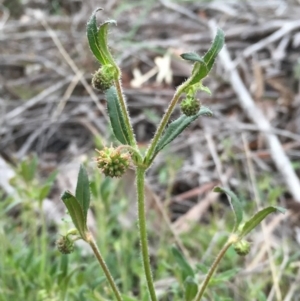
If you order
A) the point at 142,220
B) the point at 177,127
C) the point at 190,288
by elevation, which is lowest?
the point at 190,288

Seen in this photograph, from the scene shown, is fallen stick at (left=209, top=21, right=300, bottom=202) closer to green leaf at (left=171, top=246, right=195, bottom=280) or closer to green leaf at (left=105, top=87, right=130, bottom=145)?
green leaf at (left=171, top=246, right=195, bottom=280)

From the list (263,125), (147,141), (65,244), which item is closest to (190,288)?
(65,244)

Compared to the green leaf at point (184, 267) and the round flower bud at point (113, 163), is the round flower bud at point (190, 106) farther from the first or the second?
the green leaf at point (184, 267)

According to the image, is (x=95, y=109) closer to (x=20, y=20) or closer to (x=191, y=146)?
(x=191, y=146)

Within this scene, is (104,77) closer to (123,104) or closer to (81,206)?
(123,104)

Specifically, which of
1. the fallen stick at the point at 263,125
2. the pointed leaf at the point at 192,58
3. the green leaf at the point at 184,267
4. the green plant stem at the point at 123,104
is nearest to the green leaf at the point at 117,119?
the green plant stem at the point at 123,104

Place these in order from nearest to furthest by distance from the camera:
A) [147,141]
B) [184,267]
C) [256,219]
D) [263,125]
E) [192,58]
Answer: [192,58] → [256,219] → [184,267] → [263,125] → [147,141]
